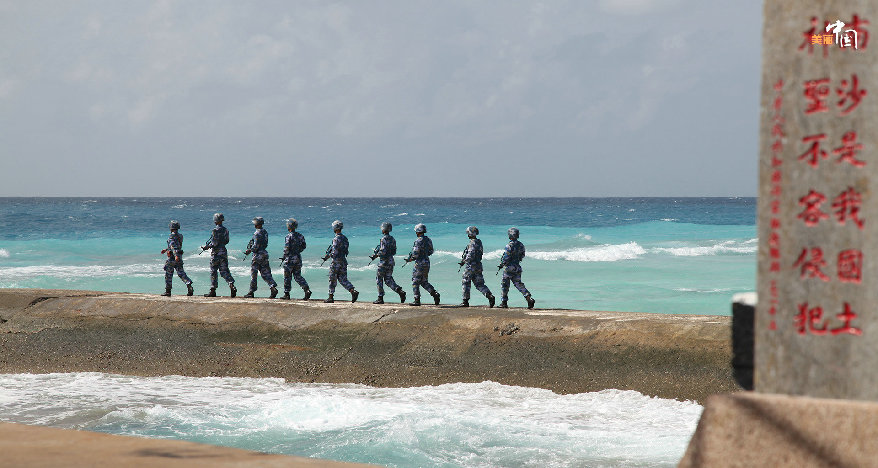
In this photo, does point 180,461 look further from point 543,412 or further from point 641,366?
point 641,366

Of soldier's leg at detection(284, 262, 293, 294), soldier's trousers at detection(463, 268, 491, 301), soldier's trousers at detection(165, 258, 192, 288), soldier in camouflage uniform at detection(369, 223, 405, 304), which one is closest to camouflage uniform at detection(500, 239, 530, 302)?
soldier's trousers at detection(463, 268, 491, 301)

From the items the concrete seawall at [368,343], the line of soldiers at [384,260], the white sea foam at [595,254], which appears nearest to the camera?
the concrete seawall at [368,343]

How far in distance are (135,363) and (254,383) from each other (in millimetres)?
2089

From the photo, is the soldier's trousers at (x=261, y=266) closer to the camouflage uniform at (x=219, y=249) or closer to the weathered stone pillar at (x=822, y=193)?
the camouflage uniform at (x=219, y=249)

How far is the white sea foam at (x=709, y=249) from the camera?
39.3m

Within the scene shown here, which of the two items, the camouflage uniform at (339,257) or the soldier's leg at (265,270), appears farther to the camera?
the soldier's leg at (265,270)

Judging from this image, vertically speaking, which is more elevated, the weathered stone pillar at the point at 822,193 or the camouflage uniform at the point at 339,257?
the weathered stone pillar at the point at 822,193

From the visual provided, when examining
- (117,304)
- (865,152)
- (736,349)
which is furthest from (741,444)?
(117,304)

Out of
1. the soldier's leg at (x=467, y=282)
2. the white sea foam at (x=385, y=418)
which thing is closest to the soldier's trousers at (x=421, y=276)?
the soldier's leg at (x=467, y=282)

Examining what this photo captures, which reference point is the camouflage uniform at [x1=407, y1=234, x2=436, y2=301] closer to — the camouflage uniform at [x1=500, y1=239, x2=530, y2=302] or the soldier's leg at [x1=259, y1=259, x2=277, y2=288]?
the camouflage uniform at [x1=500, y1=239, x2=530, y2=302]

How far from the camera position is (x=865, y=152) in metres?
3.60

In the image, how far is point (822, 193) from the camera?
364 cm

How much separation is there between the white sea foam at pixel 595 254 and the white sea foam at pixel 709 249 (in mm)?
1420

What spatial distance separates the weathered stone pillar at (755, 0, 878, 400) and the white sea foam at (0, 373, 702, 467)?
153 inches
